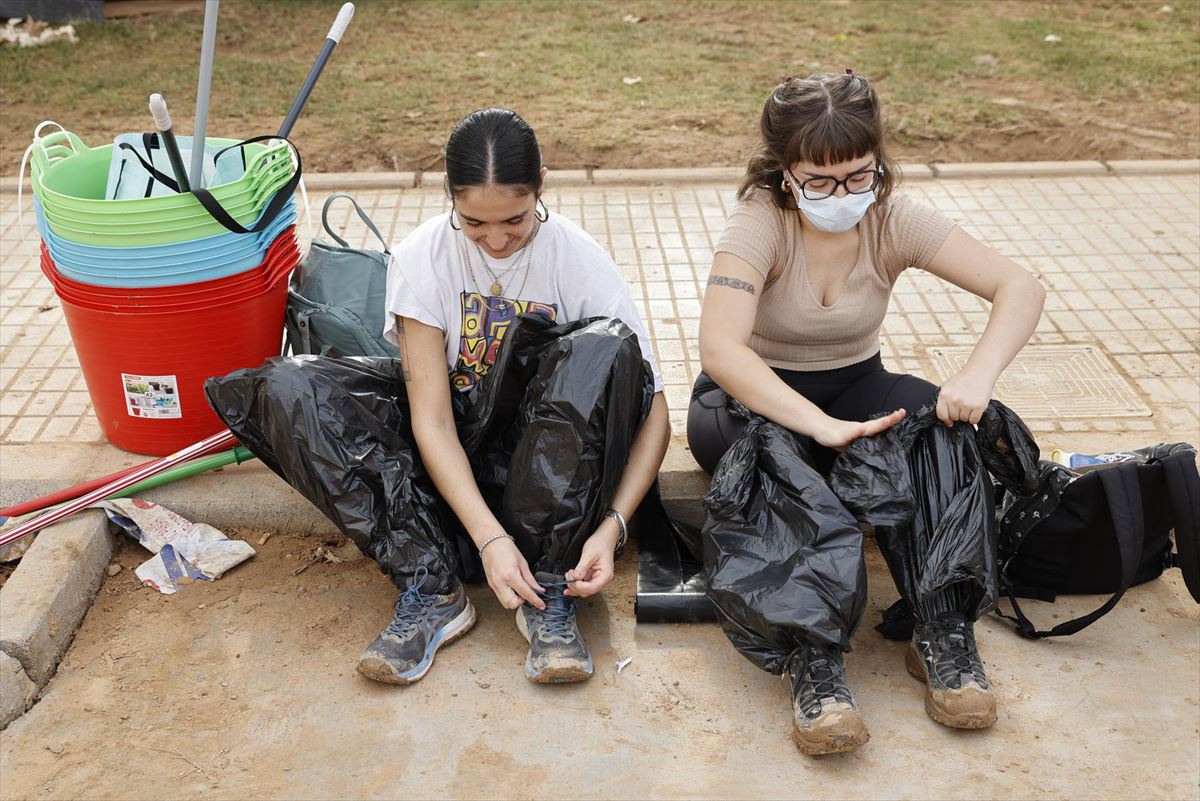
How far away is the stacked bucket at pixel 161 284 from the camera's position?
115 inches

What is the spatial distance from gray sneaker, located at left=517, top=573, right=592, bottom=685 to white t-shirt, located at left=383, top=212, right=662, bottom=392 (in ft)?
1.88

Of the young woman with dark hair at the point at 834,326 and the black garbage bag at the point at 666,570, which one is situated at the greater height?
the young woman with dark hair at the point at 834,326

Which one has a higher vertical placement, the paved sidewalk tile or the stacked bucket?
the stacked bucket

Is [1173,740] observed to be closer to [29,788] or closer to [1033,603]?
[1033,603]

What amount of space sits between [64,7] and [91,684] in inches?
289

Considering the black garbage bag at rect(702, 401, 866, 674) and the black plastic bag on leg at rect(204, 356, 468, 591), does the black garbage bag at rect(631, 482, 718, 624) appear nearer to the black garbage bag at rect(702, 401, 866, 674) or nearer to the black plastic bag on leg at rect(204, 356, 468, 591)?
the black garbage bag at rect(702, 401, 866, 674)

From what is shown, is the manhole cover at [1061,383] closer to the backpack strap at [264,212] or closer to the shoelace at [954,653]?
the shoelace at [954,653]

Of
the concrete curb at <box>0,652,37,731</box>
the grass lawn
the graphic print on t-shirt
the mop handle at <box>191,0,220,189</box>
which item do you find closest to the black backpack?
the graphic print on t-shirt

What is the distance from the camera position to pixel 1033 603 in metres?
2.94

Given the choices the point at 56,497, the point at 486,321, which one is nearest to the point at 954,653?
the point at 486,321

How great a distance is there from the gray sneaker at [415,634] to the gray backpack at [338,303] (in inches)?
28.9

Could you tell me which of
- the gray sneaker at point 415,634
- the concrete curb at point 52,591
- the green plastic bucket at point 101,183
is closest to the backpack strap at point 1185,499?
the gray sneaker at point 415,634

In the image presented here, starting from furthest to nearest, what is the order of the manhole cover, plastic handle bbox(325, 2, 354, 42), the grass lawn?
the grass lawn → the manhole cover → plastic handle bbox(325, 2, 354, 42)

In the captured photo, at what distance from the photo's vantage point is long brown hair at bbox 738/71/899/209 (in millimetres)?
2566
